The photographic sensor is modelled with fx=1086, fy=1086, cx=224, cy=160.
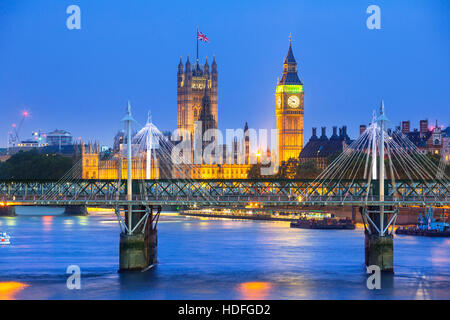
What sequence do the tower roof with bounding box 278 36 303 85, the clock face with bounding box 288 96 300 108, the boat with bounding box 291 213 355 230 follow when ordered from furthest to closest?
the tower roof with bounding box 278 36 303 85, the clock face with bounding box 288 96 300 108, the boat with bounding box 291 213 355 230

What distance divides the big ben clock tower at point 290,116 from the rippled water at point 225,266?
294 ft

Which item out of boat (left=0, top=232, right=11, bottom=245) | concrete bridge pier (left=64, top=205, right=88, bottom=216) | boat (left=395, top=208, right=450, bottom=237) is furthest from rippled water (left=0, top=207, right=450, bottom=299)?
concrete bridge pier (left=64, top=205, right=88, bottom=216)

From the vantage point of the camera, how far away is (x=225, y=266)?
213 feet

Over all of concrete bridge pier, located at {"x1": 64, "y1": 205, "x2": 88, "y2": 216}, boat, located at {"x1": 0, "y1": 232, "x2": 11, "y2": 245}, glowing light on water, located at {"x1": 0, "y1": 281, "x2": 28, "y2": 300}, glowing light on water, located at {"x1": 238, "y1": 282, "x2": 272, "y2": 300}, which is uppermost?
concrete bridge pier, located at {"x1": 64, "y1": 205, "x2": 88, "y2": 216}

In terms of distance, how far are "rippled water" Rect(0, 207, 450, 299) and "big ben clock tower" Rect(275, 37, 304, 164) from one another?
89602 mm

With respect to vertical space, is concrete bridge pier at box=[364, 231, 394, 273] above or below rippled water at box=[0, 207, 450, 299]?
above

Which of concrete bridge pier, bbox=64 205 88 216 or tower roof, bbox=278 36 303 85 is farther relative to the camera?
tower roof, bbox=278 36 303 85

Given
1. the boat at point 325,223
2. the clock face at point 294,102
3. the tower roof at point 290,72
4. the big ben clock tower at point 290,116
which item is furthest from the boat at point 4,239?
the tower roof at point 290,72

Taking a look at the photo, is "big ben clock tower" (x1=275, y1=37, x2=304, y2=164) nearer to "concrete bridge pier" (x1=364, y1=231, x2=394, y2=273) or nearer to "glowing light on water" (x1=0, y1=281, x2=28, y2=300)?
"concrete bridge pier" (x1=364, y1=231, x2=394, y2=273)

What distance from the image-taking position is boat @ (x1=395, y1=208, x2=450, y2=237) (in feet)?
301

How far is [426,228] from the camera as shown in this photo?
9406 centimetres

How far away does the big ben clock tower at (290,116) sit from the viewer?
188375 millimetres
